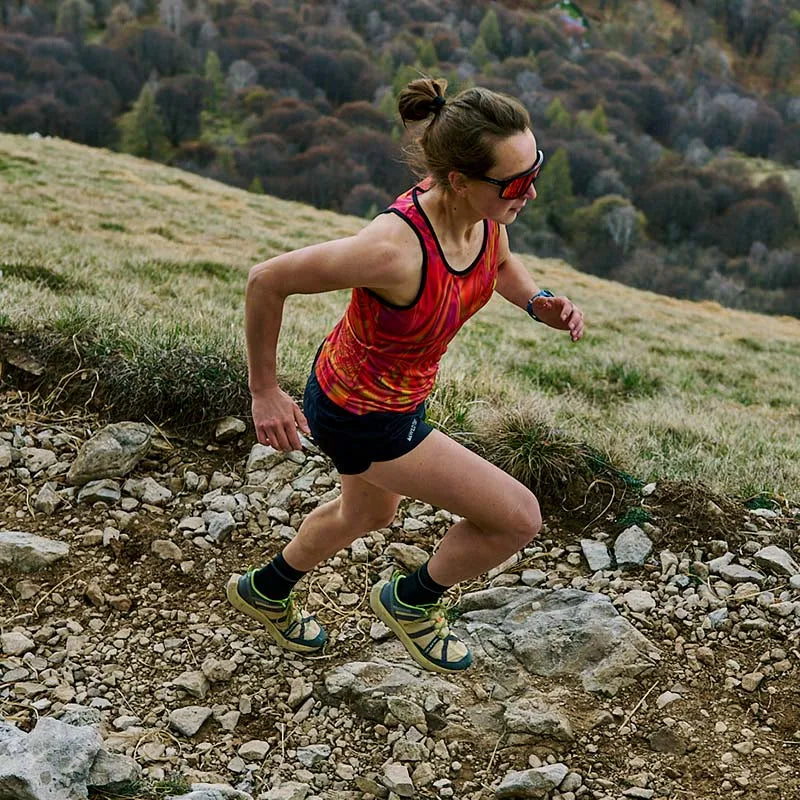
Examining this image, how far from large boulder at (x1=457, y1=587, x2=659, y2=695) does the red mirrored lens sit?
1.86 metres

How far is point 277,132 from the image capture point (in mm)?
84188

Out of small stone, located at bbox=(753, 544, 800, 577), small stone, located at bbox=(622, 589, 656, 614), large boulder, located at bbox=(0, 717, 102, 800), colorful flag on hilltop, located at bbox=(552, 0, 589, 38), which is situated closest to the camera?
large boulder, located at bbox=(0, 717, 102, 800)

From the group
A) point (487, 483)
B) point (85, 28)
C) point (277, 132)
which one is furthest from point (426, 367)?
point (85, 28)

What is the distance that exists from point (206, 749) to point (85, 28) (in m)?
118

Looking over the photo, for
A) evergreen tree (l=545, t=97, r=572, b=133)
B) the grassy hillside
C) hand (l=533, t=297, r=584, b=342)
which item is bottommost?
evergreen tree (l=545, t=97, r=572, b=133)

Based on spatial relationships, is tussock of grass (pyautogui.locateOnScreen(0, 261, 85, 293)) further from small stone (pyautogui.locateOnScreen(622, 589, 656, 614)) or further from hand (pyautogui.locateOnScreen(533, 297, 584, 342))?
small stone (pyautogui.locateOnScreen(622, 589, 656, 614))

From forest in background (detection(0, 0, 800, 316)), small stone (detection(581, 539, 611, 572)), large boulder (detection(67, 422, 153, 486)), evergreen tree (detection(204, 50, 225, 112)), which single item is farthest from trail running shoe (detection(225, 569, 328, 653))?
evergreen tree (detection(204, 50, 225, 112))

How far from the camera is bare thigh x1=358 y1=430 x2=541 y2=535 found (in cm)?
297

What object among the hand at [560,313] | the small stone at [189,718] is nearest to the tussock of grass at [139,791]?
the small stone at [189,718]

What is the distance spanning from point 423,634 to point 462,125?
1.93 m

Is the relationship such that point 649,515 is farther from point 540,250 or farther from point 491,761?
point 540,250

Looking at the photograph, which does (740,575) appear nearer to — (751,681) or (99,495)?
(751,681)

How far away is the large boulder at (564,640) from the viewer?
11.8 feet

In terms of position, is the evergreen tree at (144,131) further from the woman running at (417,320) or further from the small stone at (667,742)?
the small stone at (667,742)
